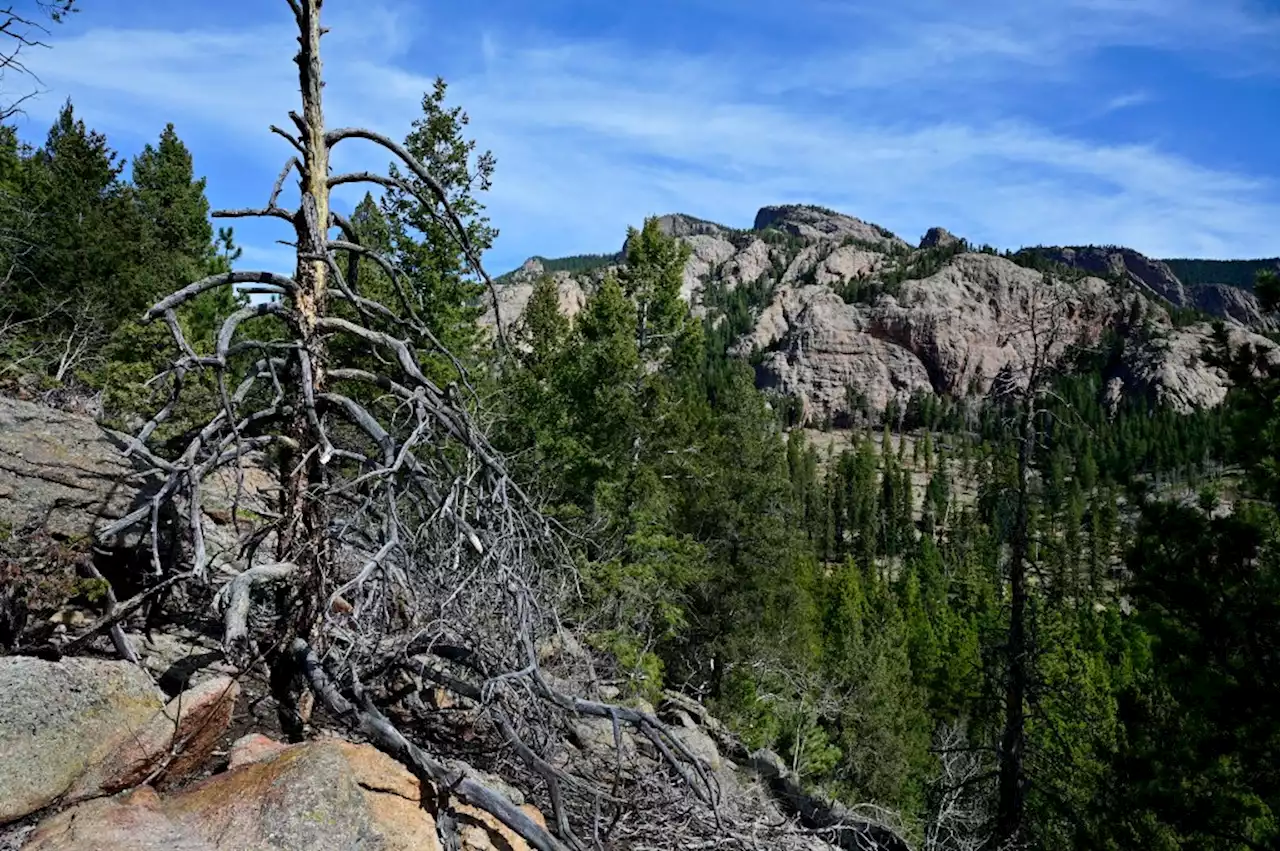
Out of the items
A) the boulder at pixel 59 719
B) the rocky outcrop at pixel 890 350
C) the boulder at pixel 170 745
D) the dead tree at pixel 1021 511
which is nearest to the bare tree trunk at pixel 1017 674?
the dead tree at pixel 1021 511

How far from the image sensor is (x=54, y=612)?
16.0 feet

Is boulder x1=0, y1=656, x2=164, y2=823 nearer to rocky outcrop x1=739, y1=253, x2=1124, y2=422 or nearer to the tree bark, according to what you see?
the tree bark

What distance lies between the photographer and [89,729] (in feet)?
11.1

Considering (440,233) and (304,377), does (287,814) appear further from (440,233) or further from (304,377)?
(440,233)

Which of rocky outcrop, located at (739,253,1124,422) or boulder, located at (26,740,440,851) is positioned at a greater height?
rocky outcrop, located at (739,253,1124,422)

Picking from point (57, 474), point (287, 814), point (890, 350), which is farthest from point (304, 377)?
point (890, 350)

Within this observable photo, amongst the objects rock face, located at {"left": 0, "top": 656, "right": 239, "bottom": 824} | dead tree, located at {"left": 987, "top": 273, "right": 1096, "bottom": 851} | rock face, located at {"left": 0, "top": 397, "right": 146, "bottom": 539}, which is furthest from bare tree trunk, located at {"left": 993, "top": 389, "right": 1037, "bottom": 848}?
rock face, located at {"left": 0, "top": 397, "right": 146, "bottom": 539}

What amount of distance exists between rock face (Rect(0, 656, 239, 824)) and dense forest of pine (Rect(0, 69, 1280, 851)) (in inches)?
54.8

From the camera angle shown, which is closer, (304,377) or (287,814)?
(287,814)

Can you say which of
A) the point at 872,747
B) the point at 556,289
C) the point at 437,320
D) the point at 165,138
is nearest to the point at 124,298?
the point at 437,320

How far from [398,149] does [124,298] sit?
66.4ft

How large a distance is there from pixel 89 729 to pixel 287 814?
1.06 metres

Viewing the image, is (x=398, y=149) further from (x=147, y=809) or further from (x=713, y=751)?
(x=713, y=751)

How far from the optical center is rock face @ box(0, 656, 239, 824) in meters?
3.16
